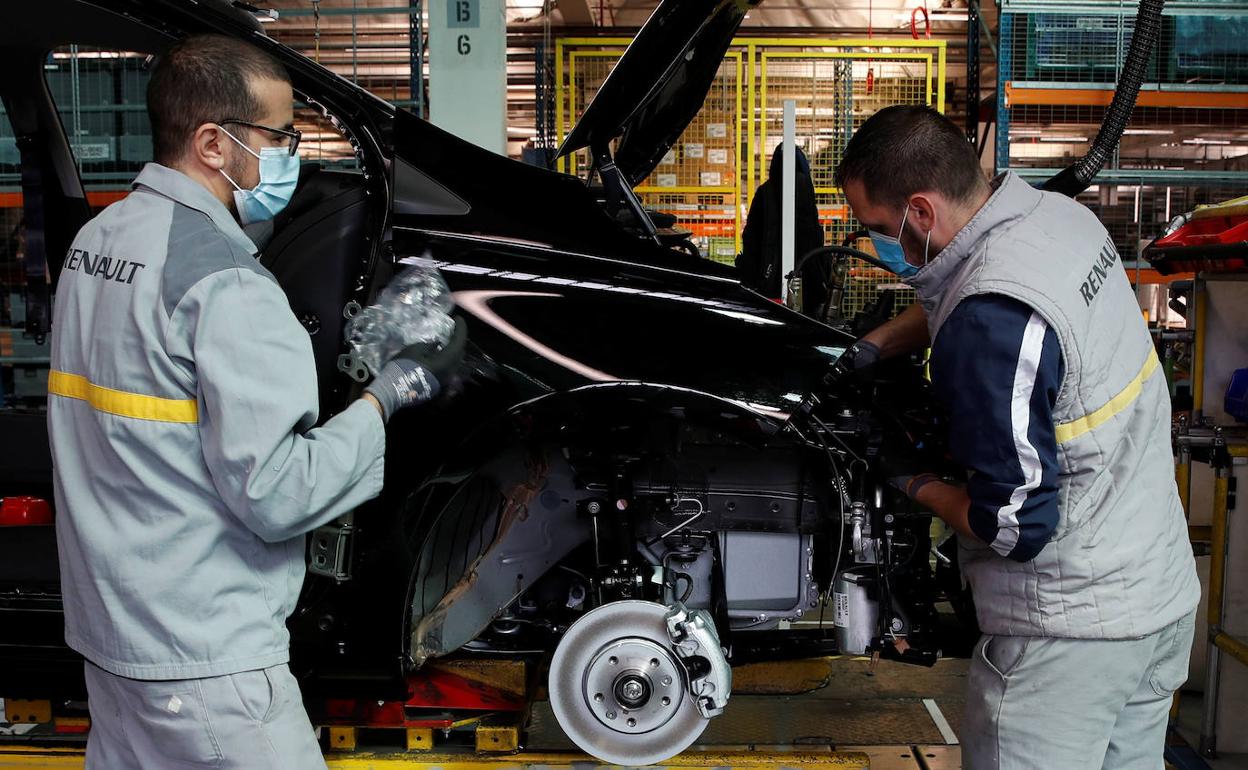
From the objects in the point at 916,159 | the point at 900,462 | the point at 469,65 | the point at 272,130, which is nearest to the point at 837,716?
the point at 900,462

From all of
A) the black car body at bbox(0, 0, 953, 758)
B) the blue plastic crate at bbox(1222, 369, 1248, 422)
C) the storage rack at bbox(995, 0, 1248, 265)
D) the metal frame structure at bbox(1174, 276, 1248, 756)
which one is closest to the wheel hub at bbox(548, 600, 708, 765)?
the black car body at bbox(0, 0, 953, 758)

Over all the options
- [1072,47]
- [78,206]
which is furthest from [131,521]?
[1072,47]

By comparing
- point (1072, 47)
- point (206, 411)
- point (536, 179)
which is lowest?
point (206, 411)

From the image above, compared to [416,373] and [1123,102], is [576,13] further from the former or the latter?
[416,373]

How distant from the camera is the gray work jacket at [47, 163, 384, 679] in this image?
1472 millimetres

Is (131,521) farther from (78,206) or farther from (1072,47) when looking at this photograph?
(1072,47)

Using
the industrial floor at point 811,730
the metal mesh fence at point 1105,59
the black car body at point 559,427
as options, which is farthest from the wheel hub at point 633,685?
the metal mesh fence at point 1105,59

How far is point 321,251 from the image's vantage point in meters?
2.19

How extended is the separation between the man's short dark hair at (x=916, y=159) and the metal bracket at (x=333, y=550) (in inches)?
52.6

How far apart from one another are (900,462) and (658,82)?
3.76ft

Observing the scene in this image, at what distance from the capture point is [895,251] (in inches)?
85.4

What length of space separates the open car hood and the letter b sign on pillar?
3.03 meters

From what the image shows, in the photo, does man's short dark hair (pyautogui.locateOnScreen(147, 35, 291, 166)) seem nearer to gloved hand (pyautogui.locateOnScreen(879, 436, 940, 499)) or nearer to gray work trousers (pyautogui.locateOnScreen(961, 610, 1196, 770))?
gloved hand (pyautogui.locateOnScreen(879, 436, 940, 499))

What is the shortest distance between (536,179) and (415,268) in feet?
1.27
